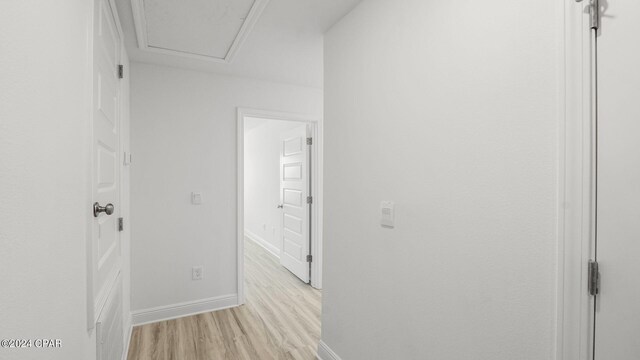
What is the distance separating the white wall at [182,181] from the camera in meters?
2.67

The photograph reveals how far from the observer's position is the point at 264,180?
18.1 feet

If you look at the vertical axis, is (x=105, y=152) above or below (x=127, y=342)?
above

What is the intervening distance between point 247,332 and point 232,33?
236 centimetres

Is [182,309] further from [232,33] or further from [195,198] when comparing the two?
[232,33]

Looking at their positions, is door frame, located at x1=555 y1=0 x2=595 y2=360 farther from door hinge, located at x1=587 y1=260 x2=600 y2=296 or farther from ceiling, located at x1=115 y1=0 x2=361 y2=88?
ceiling, located at x1=115 y1=0 x2=361 y2=88

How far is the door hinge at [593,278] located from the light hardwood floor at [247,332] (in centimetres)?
183

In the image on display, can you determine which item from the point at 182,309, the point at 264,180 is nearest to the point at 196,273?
the point at 182,309

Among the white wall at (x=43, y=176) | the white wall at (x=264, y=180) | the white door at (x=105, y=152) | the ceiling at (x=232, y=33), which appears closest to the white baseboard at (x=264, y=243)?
the white wall at (x=264, y=180)

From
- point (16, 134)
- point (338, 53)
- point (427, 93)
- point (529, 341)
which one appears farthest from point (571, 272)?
point (338, 53)

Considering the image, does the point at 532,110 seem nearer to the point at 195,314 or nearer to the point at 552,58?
the point at 552,58

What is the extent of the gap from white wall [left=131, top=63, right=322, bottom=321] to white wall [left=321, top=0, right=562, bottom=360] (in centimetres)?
141

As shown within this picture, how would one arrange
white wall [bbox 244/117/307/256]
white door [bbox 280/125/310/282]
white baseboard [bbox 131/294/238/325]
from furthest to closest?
1. white wall [bbox 244/117/307/256]
2. white door [bbox 280/125/310/282]
3. white baseboard [bbox 131/294/238/325]

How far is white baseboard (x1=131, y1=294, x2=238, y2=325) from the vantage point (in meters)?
2.64

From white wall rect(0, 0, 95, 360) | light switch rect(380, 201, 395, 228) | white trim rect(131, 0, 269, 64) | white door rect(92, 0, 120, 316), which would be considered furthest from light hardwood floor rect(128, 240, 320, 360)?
white trim rect(131, 0, 269, 64)
